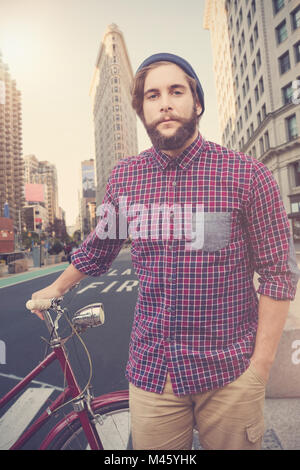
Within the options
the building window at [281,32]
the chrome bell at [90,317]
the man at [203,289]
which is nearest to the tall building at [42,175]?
the building window at [281,32]

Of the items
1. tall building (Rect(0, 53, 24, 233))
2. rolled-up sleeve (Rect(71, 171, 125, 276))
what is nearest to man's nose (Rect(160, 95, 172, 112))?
rolled-up sleeve (Rect(71, 171, 125, 276))

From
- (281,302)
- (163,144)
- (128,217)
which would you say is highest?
(163,144)

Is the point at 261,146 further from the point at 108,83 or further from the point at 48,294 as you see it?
the point at 48,294

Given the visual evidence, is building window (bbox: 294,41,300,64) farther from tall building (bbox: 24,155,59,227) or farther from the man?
tall building (bbox: 24,155,59,227)

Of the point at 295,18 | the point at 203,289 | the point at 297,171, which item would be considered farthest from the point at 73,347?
the point at 295,18

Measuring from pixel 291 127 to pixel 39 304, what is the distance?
2772 centimetres

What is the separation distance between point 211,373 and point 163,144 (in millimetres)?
872

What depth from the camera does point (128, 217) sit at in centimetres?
128

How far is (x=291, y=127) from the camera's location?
24.5 m

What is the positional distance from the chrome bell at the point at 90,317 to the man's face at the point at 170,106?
0.76 metres

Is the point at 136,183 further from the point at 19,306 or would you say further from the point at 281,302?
the point at 19,306

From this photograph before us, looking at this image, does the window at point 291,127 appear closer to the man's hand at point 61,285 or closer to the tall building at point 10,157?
the man's hand at point 61,285

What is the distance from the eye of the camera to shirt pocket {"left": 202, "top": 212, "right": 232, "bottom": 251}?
1084 millimetres
